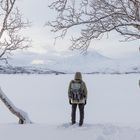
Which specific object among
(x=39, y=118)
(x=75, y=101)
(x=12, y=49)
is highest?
(x=12, y=49)

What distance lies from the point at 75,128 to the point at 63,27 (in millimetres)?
3847

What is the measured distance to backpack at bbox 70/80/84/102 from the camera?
1689 cm

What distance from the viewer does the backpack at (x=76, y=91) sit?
16891mm

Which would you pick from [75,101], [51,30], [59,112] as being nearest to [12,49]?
[75,101]

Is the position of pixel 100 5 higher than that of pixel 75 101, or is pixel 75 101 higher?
pixel 100 5

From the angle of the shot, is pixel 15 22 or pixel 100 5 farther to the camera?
pixel 15 22

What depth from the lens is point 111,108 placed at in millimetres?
37438

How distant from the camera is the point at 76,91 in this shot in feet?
55.7

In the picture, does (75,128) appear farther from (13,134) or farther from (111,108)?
(111,108)

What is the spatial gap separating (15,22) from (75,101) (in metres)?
5.29

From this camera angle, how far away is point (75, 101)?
17.0 m

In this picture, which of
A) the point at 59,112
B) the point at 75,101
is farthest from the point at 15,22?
the point at 59,112

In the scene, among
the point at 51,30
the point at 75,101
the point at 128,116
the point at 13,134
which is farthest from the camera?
the point at 128,116

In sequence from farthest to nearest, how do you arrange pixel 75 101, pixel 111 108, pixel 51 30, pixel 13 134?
1. pixel 111 108
2. pixel 75 101
3. pixel 13 134
4. pixel 51 30
